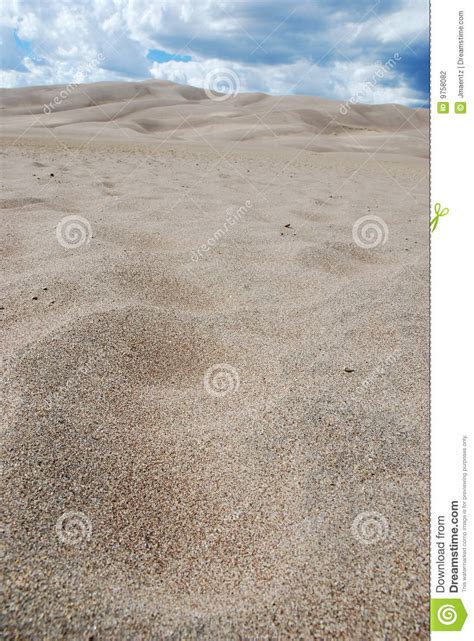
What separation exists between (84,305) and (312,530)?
142 centimetres

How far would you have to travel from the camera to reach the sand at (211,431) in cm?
101

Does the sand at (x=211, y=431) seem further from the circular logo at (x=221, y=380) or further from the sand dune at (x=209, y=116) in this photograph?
the sand dune at (x=209, y=116)

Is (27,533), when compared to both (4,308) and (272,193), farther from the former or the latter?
(272,193)

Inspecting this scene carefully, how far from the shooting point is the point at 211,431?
1512 mm

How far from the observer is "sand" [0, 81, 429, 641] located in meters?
1.01

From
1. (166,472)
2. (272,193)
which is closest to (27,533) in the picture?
(166,472)

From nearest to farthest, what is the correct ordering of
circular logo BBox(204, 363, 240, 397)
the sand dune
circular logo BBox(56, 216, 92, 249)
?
circular logo BBox(204, 363, 240, 397), circular logo BBox(56, 216, 92, 249), the sand dune
